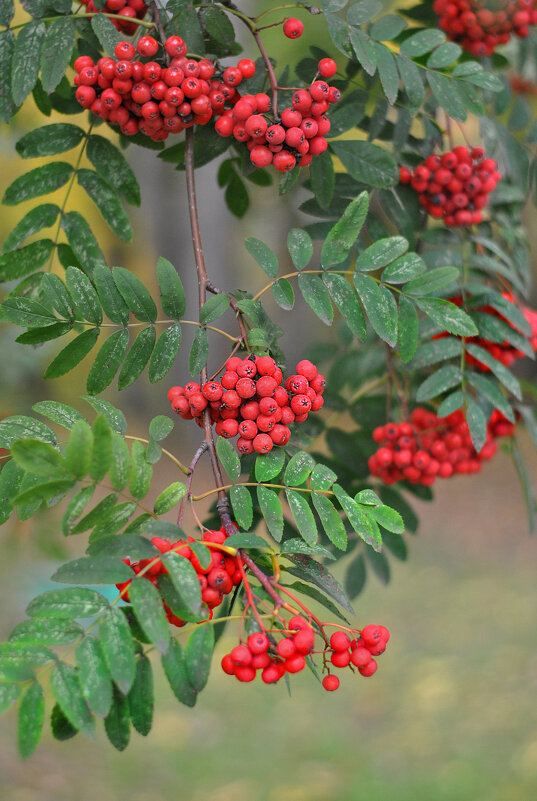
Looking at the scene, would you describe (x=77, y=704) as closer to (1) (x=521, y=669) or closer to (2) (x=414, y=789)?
(2) (x=414, y=789)

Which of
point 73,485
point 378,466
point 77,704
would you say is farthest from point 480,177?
point 77,704

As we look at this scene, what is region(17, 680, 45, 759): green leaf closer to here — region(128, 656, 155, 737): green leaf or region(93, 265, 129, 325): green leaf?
region(128, 656, 155, 737): green leaf

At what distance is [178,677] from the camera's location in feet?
1.90

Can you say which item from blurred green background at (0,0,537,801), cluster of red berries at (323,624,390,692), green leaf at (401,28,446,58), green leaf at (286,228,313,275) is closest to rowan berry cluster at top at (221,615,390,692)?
cluster of red berries at (323,624,390,692)

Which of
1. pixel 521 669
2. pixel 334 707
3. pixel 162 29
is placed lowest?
pixel 521 669

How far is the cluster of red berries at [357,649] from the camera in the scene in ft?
2.01

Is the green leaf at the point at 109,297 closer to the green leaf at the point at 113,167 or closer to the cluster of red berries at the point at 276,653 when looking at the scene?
the green leaf at the point at 113,167

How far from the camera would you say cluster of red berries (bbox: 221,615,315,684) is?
22.2 inches

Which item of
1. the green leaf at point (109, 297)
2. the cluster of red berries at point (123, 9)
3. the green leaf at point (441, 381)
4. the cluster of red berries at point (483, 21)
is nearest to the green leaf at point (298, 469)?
the green leaf at point (109, 297)

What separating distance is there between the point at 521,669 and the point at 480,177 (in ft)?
7.21

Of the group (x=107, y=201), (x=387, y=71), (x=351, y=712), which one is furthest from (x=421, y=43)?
(x=351, y=712)

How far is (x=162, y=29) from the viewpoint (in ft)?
2.69

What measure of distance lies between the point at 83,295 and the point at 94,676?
391 millimetres

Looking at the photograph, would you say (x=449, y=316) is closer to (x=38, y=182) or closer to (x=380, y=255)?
(x=380, y=255)
